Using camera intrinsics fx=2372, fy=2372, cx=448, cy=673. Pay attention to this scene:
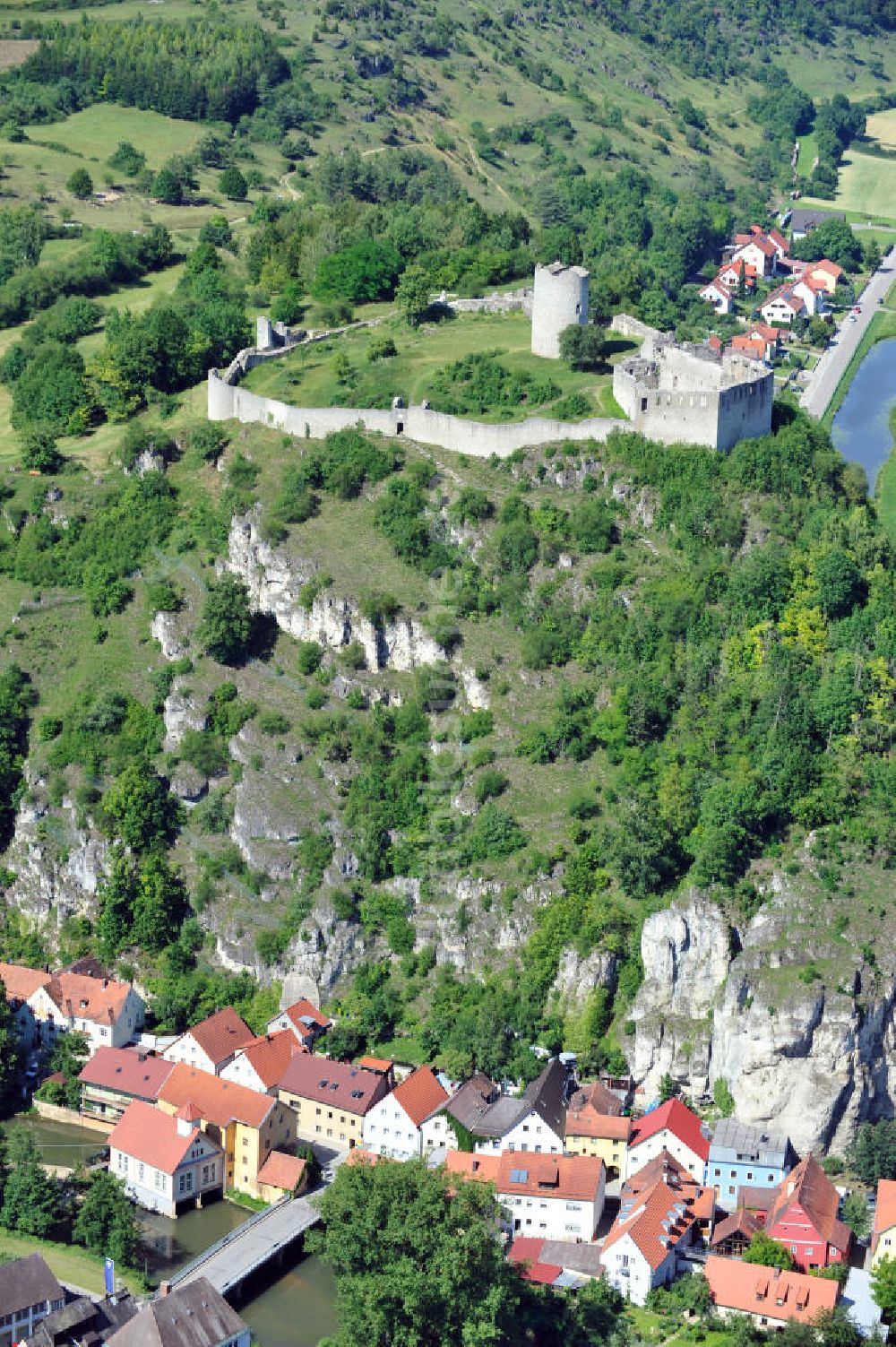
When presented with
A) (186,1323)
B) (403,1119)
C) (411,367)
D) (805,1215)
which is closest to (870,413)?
(411,367)

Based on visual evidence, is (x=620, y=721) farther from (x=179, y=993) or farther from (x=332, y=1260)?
(x=332, y=1260)

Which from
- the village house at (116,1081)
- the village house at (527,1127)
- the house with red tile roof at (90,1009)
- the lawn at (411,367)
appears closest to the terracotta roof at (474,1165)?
the village house at (527,1127)

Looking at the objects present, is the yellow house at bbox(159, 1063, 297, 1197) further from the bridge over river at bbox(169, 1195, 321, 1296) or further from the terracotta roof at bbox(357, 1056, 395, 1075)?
the terracotta roof at bbox(357, 1056, 395, 1075)

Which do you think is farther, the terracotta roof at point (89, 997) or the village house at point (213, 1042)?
the terracotta roof at point (89, 997)

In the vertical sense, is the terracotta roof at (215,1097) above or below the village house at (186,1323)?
below

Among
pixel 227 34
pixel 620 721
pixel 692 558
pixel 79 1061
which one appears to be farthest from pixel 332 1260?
pixel 227 34

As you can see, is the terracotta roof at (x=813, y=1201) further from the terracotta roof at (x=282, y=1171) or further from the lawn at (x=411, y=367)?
the lawn at (x=411, y=367)
